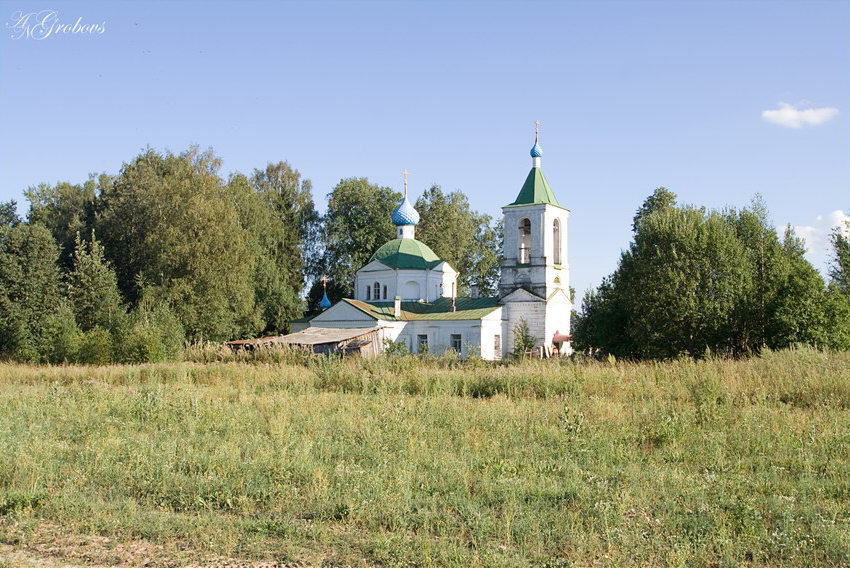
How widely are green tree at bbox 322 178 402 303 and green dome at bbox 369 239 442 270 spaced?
10198 millimetres

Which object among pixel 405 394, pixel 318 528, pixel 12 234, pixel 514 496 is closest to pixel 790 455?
pixel 514 496

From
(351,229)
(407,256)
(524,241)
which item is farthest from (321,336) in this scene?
(351,229)

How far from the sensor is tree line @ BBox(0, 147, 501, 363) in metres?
37.2

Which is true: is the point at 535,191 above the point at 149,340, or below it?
above

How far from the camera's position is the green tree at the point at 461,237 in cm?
6000

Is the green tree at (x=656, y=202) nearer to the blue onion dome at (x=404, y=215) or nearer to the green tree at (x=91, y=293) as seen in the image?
the blue onion dome at (x=404, y=215)

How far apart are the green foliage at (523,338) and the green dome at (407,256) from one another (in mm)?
8399

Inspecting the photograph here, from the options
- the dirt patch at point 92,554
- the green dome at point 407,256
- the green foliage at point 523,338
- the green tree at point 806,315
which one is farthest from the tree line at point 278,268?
the dirt patch at point 92,554

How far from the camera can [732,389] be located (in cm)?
1338

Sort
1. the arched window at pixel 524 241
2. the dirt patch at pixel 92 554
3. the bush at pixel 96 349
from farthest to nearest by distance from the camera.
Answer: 1. the arched window at pixel 524 241
2. the bush at pixel 96 349
3. the dirt patch at pixel 92 554

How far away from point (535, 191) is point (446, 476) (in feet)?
118

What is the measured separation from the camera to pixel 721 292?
102 ft

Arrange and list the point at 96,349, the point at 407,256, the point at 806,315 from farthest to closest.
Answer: the point at 407,256 → the point at 96,349 → the point at 806,315

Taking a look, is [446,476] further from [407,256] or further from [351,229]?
[351,229]
